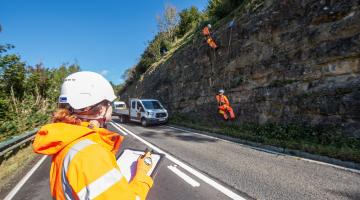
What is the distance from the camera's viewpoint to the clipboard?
6.74ft

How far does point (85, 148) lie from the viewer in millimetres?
1412

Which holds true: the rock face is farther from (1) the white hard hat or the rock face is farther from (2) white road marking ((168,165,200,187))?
(1) the white hard hat

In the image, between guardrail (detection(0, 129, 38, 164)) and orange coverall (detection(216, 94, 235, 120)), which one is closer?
guardrail (detection(0, 129, 38, 164))

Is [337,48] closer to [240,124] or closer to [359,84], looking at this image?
[359,84]

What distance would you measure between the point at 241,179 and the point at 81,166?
480cm

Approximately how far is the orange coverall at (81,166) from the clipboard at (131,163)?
0.37 meters

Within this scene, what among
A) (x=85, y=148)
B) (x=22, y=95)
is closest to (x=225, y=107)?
(x=85, y=148)

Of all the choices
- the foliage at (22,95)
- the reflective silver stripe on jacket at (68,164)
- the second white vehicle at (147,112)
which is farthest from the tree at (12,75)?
the reflective silver stripe on jacket at (68,164)

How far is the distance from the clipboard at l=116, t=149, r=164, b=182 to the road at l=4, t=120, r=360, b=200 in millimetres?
2520

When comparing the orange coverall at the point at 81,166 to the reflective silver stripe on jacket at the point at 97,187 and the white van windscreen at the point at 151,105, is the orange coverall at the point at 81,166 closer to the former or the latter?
the reflective silver stripe on jacket at the point at 97,187

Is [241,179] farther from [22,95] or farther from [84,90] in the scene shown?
[22,95]

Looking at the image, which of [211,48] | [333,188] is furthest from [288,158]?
[211,48]

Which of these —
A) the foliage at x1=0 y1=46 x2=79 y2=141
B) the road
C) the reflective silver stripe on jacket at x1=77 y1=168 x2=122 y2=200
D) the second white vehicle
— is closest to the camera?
the reflective silver stripe on jacket at x1=77 y1=168 x2=122 y2=200

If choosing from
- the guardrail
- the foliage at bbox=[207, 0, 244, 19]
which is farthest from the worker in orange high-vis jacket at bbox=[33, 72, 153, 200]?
the foliage at bbox=[207, 0, 244, 19]
